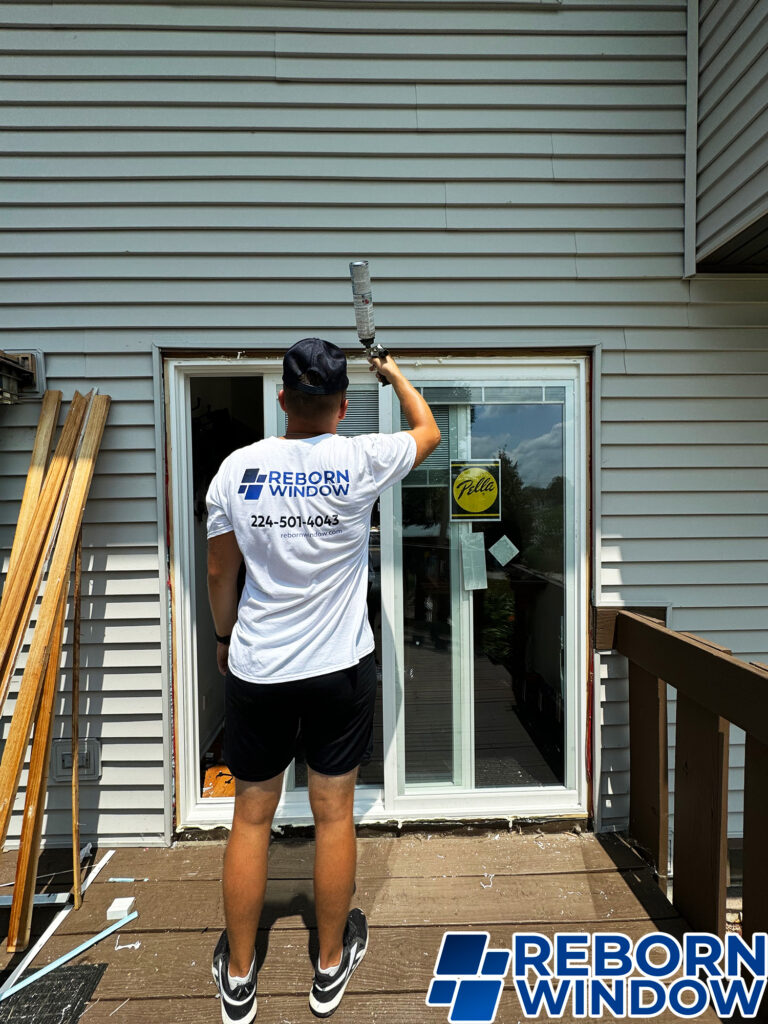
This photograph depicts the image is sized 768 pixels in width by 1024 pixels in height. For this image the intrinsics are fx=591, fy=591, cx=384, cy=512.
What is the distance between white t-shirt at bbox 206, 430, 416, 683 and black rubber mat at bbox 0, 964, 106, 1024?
1.02 meters

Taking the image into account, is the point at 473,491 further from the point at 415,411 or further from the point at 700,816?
the point at 700,816

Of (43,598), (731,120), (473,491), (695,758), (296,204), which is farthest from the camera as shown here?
(473,491)

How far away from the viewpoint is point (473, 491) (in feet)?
7.94

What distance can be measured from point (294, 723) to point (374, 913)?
0.86 meters

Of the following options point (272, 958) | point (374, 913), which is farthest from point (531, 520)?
point (272, 958)

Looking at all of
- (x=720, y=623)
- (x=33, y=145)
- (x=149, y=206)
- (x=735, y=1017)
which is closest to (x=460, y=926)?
(x=735, y=1017)

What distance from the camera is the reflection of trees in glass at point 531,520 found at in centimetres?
244

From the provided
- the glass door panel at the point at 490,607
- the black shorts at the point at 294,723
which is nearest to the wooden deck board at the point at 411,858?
the glass door panel at the point at 490,607

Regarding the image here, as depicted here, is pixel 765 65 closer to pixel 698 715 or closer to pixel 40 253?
pixel 698 715

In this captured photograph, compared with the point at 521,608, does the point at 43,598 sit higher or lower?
higher

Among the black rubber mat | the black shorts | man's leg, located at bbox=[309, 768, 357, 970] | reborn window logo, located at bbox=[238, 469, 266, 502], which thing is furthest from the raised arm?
the black rubber mat

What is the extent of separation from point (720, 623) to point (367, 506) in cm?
174

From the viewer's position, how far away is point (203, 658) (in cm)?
296

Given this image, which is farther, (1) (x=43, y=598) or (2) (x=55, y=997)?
(1) (x=43, y=598)
